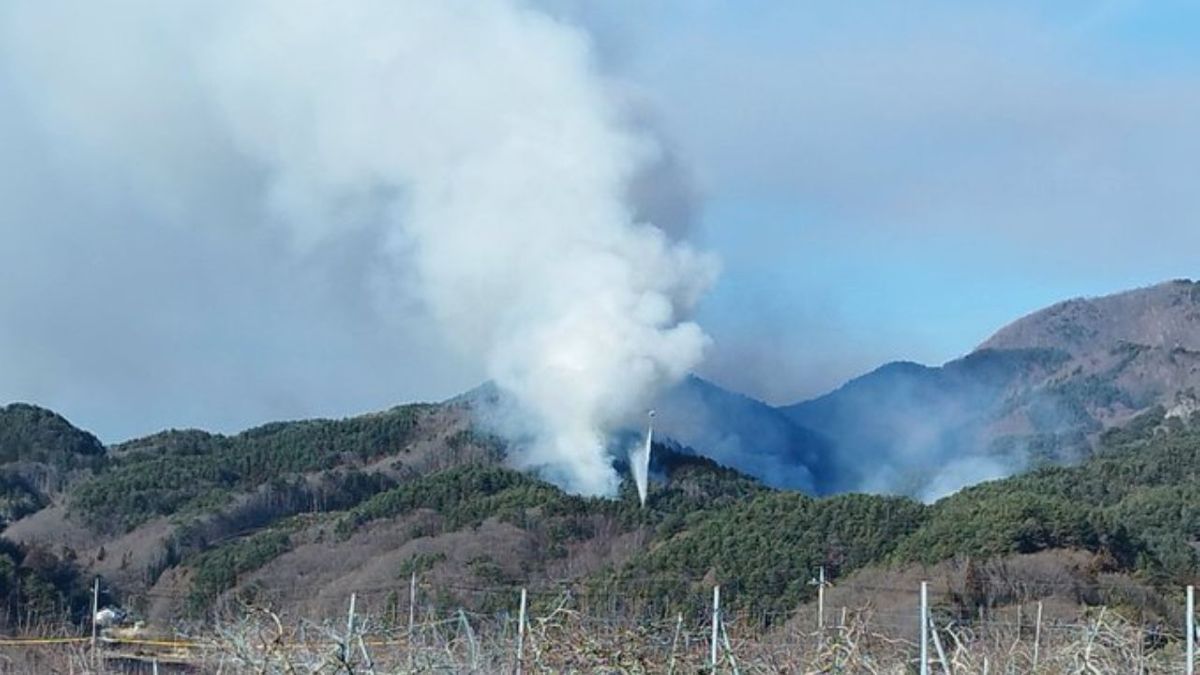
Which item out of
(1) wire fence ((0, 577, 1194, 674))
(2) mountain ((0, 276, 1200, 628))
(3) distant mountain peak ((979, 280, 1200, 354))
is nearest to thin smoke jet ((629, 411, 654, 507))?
(2) mountain ((0, 276, 1200, 628))

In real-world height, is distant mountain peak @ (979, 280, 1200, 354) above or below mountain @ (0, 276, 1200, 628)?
above

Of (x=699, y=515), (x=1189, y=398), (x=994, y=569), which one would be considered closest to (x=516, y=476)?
(x=699, y=515)

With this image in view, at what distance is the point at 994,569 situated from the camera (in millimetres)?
35031

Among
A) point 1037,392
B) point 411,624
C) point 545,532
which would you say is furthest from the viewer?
point 1037,392

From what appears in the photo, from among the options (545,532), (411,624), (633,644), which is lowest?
(633,644)

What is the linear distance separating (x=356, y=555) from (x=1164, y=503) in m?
21.8

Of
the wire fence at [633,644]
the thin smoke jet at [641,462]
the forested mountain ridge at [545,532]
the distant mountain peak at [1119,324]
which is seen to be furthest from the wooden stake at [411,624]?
the distant mountain peak at [1119,324]

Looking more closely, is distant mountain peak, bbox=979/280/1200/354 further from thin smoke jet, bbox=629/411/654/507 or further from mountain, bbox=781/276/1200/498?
thin smoke jet, bbox=629/411/654/507

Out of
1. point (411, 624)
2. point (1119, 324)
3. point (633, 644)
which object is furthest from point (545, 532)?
point (1119, 324)

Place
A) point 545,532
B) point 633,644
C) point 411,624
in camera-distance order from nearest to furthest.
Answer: point 633,644, point 411,624, point 545,532

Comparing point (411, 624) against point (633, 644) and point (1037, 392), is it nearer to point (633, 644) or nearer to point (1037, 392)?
point (633, 644)

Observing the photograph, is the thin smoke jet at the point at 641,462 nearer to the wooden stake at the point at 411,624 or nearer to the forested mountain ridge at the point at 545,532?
the forested mountain ridge at the point at 545,532

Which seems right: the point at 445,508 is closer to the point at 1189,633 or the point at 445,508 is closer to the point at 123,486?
the point at 123,486

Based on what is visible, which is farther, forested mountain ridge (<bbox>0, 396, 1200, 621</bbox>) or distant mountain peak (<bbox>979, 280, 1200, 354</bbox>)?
distant mountain peak (<bbox>979, 280, 1200, 354</bbox>)
